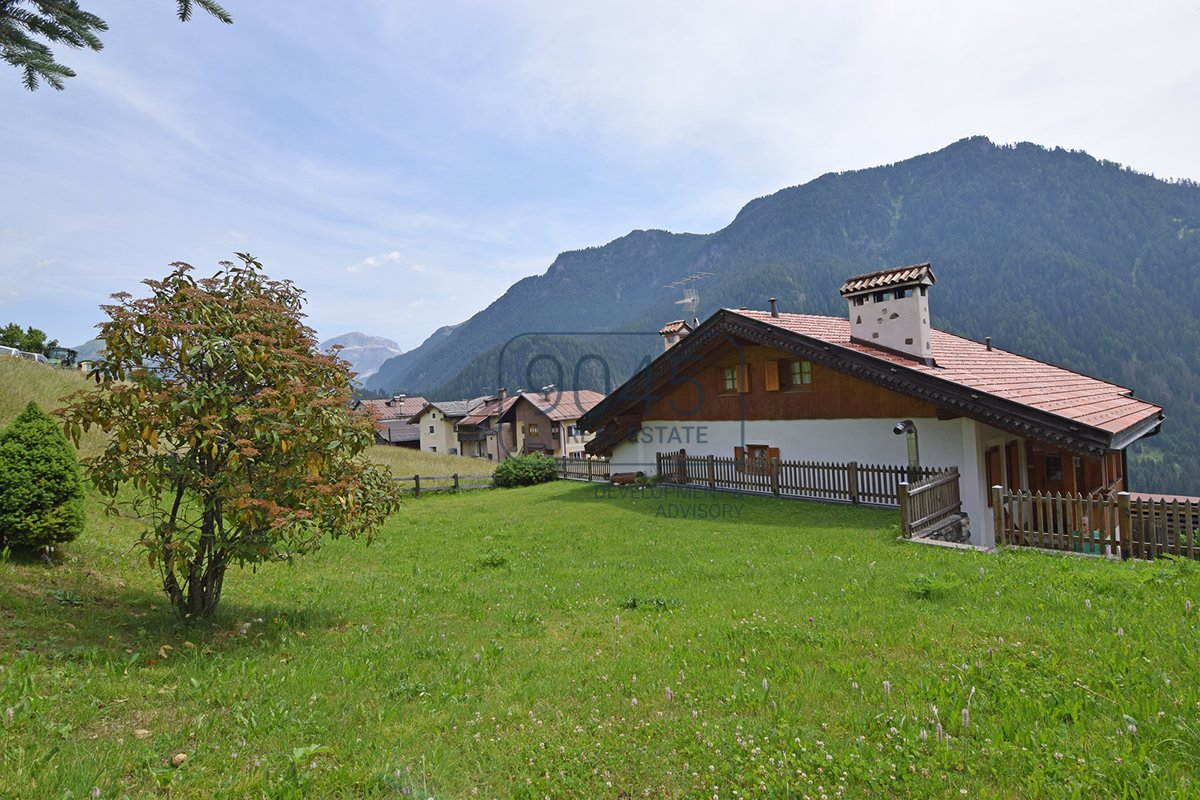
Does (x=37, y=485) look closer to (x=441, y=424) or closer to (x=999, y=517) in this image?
(x=999, y=517)

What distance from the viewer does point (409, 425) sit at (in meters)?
79.5

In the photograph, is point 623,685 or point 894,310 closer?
point 623,685

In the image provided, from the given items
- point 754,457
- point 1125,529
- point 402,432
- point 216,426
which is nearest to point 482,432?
point 402,432

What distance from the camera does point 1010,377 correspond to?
56.7ft

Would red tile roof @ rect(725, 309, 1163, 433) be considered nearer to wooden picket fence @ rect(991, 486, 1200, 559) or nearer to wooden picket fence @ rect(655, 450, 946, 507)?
wooden picket fence @ rect(655, 450, 946, 507)

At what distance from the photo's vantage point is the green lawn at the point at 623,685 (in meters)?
3.70

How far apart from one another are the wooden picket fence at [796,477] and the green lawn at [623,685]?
21.6 ft

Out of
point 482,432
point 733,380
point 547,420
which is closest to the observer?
point 733,380

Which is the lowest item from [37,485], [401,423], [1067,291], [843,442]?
[37,485]

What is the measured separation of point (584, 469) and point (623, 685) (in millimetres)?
23412

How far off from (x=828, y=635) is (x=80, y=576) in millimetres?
9755

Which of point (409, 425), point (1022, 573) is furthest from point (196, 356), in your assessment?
Result: point (409, 425)

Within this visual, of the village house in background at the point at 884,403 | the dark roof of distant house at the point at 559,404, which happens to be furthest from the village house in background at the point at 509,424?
the village house in background at the point at 884,403

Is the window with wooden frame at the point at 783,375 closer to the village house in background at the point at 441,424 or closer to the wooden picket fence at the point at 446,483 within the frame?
the wooden picket fence at the point at 446,483
